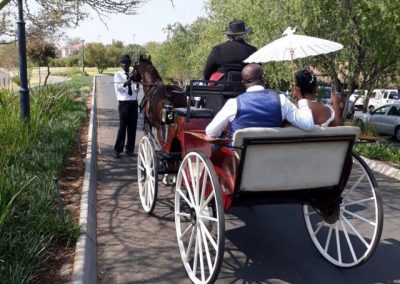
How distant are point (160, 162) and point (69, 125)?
5070 mm

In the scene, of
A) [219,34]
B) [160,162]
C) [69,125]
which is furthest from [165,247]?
[219,34]

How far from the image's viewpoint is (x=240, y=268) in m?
4.64

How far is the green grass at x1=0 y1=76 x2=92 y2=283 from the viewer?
12.9 feet

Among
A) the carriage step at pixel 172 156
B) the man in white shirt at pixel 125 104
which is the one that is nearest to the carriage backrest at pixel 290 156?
the carriage step at pixel 172 156

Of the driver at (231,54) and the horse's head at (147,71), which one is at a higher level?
the driver at (231,54)

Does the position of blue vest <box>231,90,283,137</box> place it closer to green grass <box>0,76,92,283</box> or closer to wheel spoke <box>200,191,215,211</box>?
wheel spoke <box>200,191,215,211</box>

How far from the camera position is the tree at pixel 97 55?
8819 centimetres

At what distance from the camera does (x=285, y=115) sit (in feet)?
13.5

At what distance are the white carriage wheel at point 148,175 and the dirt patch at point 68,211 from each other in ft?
2.88

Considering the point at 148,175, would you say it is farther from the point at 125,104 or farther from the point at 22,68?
the point at 22,68

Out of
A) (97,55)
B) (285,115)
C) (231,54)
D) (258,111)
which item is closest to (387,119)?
(231,54)

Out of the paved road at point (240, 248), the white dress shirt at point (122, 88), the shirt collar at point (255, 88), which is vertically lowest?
the paved road at point (240, 248)

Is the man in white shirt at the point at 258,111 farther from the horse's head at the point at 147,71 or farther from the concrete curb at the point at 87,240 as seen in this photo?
the horse's head at the point at 147,71

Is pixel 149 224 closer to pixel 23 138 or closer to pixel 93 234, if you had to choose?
pixel 93 234
